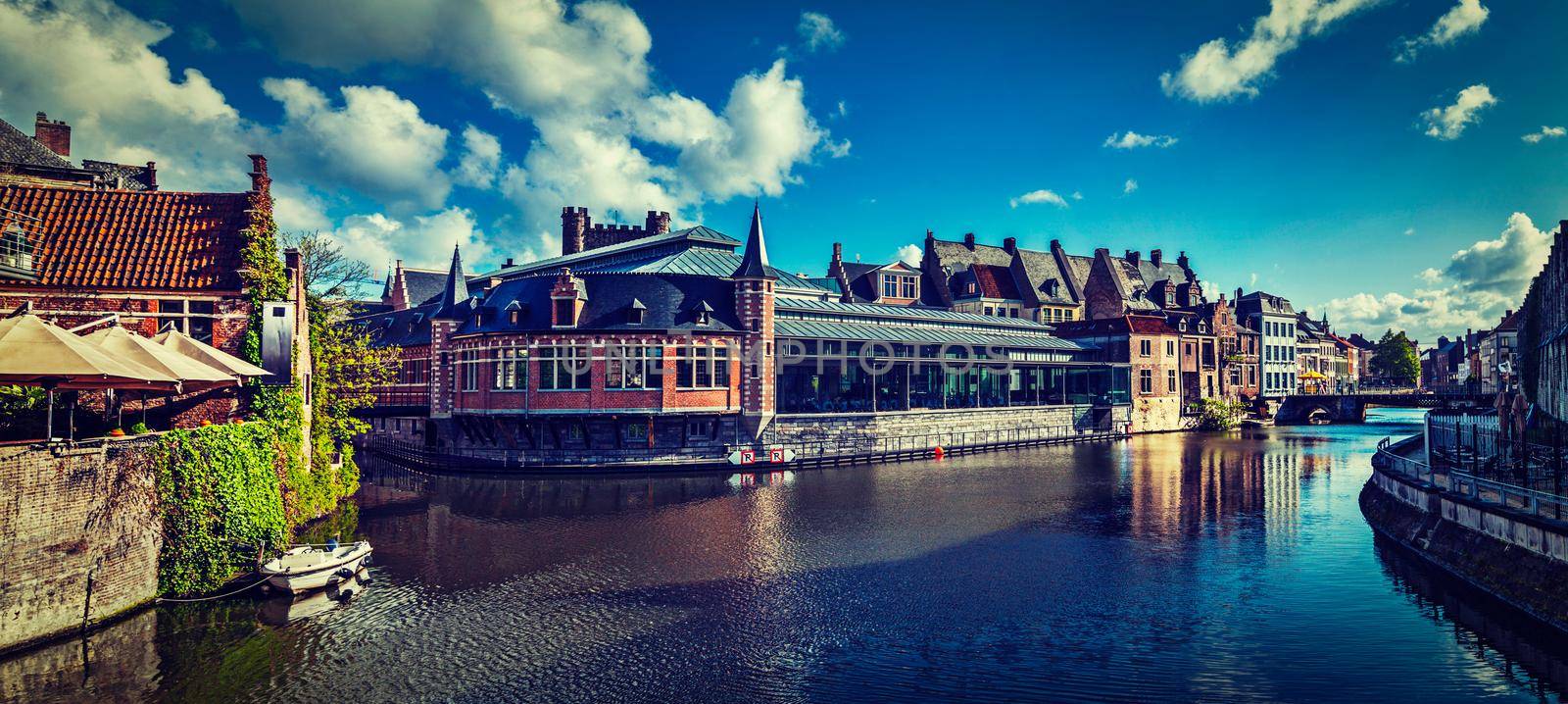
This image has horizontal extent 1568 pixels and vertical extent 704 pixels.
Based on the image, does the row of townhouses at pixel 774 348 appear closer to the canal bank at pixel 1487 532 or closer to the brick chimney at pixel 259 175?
the brick chimney at pixel 259 175

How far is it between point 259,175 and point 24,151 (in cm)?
1858

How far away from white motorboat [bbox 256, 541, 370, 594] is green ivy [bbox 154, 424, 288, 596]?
3.30 ft

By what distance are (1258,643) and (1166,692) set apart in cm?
394

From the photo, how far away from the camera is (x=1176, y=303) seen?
291 feet

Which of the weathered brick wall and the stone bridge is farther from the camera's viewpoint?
the stone bridge

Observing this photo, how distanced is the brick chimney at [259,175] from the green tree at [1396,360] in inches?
5123

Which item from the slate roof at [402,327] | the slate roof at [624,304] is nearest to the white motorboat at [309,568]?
the slate roof at [624,304]

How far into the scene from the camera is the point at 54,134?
46.4m

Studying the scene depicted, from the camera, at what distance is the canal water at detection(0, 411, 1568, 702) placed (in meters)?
15.0

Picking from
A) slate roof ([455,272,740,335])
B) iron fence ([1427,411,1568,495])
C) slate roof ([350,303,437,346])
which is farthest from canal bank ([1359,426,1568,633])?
slate roof ([350,303,437,346])

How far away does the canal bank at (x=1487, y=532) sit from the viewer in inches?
695

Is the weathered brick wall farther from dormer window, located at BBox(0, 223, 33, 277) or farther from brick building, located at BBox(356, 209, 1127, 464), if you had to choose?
brick building, located at BBox(356, 209, 1127, 464)

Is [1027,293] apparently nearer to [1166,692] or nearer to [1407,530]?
[1407,530]

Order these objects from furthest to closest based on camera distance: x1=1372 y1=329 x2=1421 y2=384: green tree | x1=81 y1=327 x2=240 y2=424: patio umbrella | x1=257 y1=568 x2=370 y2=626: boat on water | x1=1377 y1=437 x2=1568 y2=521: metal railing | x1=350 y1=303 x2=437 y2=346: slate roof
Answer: x1=1372 y1=329 x2=1421 y2=384: green tree
x1=350 y1=303 x2=437 y2=346: slate roof
x1=81 y1=327 x2=240 y2=424: patio umbrella
x1=257 y1=568 x2=370 y2=626: boat on water
x1=1377 y1=437 x2=1568 y2=521: metal railing
